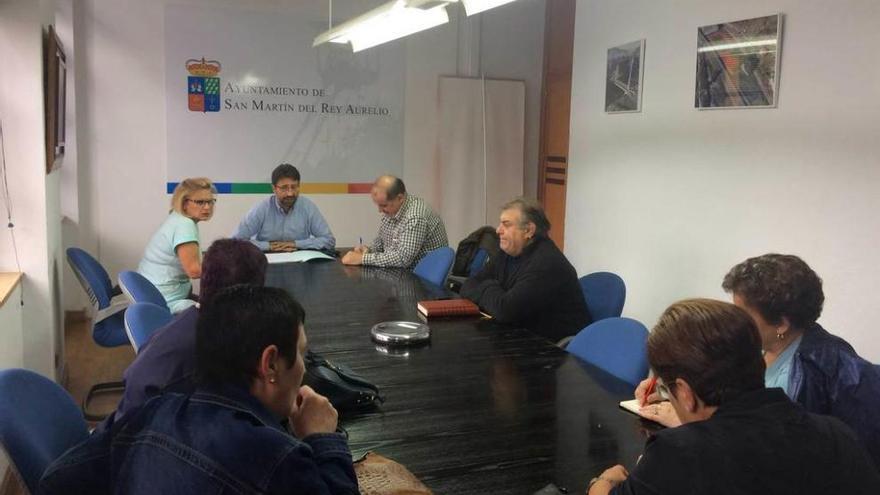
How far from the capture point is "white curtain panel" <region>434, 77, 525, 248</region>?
6.51m

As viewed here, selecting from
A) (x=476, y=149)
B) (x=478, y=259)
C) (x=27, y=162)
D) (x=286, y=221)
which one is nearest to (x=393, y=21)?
(x=27, y=162)

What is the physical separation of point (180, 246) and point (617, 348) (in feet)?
7.80

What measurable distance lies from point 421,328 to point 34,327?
2005 millimetres

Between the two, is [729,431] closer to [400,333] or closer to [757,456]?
[757,456]

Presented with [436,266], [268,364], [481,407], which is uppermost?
[268,364]

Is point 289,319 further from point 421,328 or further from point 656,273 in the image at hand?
point 656,273

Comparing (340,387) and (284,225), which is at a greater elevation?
(284,225)

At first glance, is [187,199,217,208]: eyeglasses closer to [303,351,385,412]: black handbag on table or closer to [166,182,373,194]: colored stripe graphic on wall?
[303,351,385,412]: black handbag on table

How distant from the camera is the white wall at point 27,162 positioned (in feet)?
10.7

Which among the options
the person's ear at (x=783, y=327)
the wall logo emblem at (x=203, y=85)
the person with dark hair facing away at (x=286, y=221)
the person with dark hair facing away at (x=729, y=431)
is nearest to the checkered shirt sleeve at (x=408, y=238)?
the person with dark hair facing away at (x=286, y=221)

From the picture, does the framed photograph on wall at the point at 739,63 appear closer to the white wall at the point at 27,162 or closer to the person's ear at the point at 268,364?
the person's ear at the point at 268,364

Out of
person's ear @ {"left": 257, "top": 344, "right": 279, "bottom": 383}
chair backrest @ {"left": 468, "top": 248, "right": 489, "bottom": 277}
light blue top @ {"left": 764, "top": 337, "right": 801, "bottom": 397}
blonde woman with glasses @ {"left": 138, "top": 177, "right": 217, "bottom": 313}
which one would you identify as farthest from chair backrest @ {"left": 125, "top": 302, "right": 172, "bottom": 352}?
chair backrest @ {"left": 468, "top": 248, "right": 489, "bottom": 277}

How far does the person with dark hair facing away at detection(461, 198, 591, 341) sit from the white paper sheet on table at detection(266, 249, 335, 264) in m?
1.32

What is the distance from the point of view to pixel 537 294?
3.20 metres
